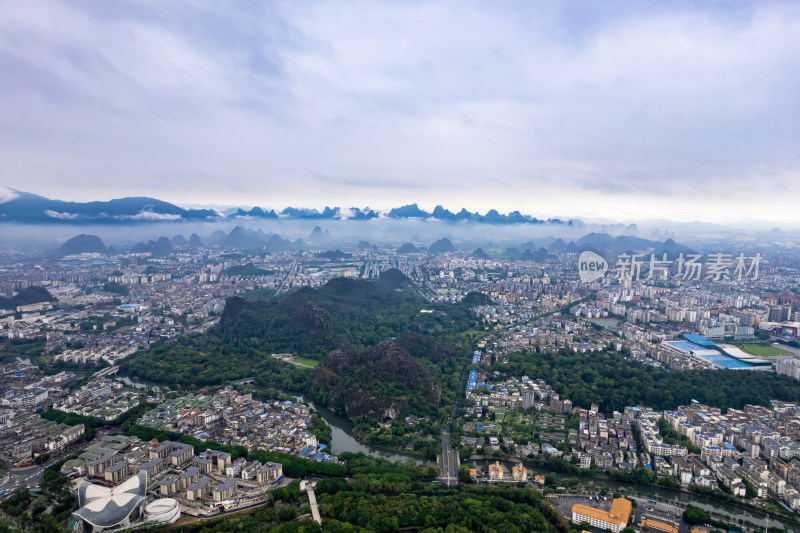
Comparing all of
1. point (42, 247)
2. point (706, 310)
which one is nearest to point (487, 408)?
point (706, 310)

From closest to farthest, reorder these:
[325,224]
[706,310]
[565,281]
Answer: [706,310] → [565,281] → [325,224]

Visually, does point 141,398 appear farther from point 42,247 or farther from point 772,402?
point 42,247

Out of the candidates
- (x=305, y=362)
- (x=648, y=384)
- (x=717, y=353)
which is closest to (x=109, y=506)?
(x=305, y=362)

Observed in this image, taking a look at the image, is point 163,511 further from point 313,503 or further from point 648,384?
Result: point 648,384

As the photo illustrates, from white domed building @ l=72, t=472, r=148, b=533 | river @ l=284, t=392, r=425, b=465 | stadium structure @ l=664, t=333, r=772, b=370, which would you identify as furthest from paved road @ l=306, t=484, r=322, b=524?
stadium structure @ l=664, t=333, r=772, b=370

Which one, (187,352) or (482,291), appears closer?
(187,352)
